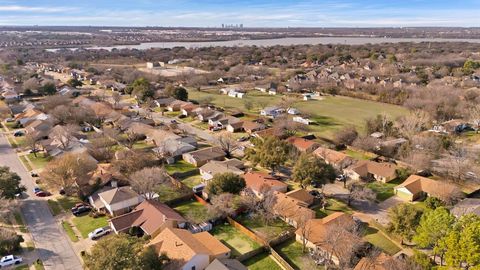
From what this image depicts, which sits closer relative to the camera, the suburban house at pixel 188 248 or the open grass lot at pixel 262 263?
the suburban house at pixel 188 248

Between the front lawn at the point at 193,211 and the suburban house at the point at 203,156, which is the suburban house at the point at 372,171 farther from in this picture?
the front lawn at the point at 193,211

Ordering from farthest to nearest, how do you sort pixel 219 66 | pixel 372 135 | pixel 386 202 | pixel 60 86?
pixel 219 66, pixel 60 86, pixel 372 135, pixel 386 202

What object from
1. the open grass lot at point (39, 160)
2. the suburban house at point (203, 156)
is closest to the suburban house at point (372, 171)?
the suburban house at point (203, 156)

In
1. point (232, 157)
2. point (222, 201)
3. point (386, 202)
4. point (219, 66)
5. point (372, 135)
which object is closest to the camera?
point (222, 201)

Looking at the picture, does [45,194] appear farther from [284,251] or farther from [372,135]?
[372,135]

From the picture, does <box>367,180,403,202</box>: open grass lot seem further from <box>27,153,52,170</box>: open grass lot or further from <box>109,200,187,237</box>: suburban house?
<box>27,153,52,170</box>: open grass lot

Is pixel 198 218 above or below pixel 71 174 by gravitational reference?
below

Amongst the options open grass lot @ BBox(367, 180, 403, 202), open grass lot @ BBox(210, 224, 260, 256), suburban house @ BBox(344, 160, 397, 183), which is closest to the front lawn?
open grass lot @ BBox(210, 224, 260, 256)

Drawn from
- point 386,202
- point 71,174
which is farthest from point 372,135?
point 71,174
